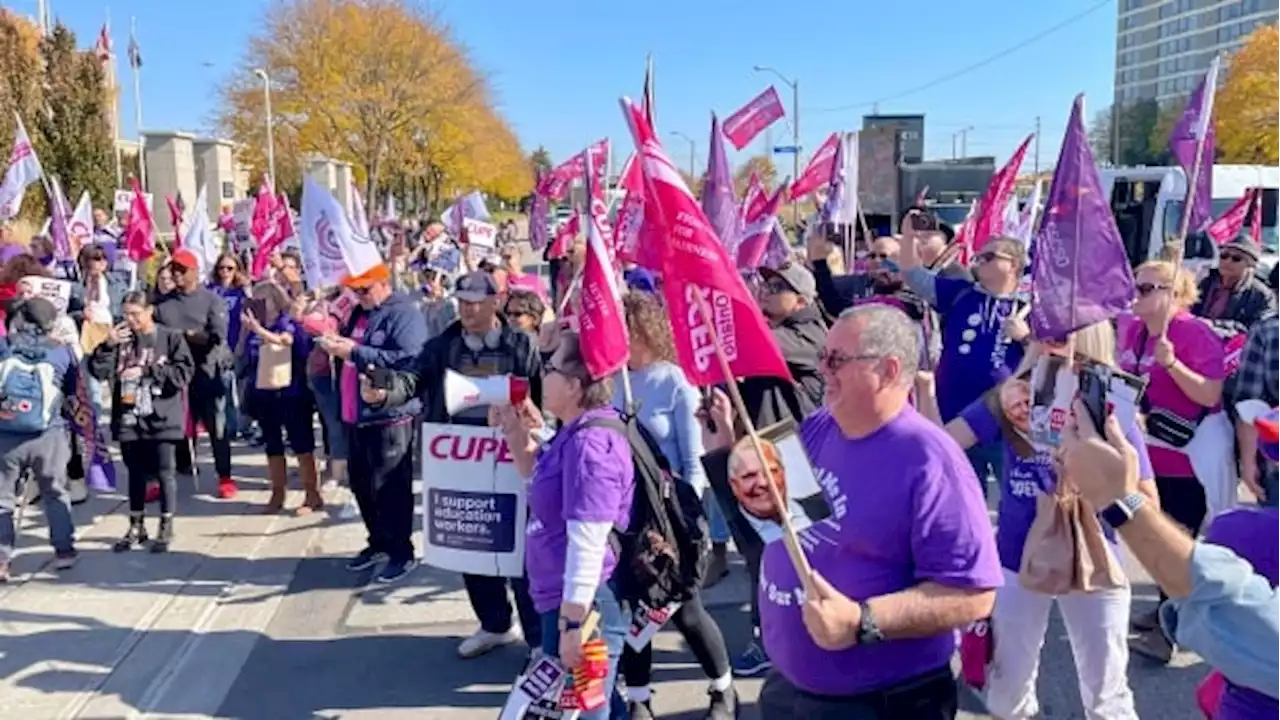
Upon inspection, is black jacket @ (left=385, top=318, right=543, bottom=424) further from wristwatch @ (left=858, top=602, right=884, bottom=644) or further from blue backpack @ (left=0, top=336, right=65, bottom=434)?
wristwatch @ (left=858, top=602, right=884, bottom=644)

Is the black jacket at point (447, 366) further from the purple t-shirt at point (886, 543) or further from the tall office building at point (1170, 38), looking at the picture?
the tall office building at point (1170, 38)

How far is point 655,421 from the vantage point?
4.74m

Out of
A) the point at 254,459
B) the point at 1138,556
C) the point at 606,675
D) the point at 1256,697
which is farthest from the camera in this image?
the point at 254,459

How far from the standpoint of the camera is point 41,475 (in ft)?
20.6

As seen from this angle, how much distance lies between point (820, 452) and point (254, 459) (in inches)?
309

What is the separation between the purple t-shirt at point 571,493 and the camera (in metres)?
3.44

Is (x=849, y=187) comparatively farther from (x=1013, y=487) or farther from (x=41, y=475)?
(x=41, y=475)

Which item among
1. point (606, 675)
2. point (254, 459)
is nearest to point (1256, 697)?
point (606, 675)

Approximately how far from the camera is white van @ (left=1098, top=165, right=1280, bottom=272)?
59.4ft

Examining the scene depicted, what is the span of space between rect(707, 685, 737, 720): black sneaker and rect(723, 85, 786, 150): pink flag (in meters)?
6.55

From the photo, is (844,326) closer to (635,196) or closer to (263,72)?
(635,196)

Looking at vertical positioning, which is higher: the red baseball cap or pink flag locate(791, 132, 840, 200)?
pink flag locate(791, 132, 840, 200)

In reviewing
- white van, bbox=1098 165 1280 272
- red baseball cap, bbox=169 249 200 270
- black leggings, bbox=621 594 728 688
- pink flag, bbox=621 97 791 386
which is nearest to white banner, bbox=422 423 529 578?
black leggings, bbox=621 594 728 688

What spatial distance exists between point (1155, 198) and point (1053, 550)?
1829 centimetres
